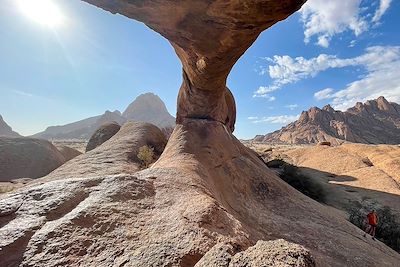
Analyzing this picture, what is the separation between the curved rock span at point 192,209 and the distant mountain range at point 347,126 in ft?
229

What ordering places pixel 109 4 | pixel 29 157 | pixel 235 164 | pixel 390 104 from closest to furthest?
1. pixel 109 4
2. pixel 235 164
3. pixel 29 157
4. pixel 390 104

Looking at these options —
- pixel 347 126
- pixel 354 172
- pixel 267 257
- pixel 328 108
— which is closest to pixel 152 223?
pixel 267 257

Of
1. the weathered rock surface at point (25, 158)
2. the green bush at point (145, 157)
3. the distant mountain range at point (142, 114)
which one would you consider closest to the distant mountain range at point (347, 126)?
the weathered rock surface at point (25, 158)

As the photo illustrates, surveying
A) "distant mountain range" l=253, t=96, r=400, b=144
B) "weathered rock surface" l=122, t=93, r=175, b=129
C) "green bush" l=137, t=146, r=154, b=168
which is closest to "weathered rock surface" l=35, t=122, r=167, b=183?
"green bush" l=137, t=146, r=154, b=168

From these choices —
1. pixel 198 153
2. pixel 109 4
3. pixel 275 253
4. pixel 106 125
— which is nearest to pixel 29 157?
pixel 106 125

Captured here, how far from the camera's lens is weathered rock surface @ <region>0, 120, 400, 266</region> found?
157 inches

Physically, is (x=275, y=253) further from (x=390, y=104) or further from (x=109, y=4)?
(x=390, y=104)

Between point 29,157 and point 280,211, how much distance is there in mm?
20028

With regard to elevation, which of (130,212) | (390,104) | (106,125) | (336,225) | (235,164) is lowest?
(336,225)

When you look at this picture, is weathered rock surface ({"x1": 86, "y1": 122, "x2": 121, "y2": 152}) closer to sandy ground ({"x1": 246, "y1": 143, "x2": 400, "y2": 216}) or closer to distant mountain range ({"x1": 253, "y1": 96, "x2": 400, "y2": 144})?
sandy ground ({"x1": 246, "y1": 143, "x2": 400, "y2": 216})

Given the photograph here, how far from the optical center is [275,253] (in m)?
2.69

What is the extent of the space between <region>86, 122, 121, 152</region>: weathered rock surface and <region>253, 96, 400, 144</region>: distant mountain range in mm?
64020

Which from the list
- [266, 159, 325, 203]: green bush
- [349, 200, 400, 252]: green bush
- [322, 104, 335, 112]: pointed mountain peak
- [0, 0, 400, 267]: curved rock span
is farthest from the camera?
[322, 104, 335, 112]: pointed mountain peak

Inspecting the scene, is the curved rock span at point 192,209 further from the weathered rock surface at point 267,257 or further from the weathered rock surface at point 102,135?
the weathered rock surface at point 102,135
